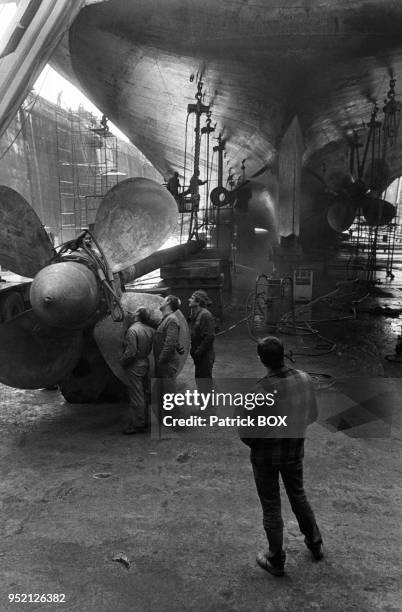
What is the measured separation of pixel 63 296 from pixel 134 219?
1928 mm

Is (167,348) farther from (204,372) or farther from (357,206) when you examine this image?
(357,206)

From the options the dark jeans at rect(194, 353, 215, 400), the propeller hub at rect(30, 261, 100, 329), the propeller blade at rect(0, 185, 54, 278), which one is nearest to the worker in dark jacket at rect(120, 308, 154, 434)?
the propeller hub at rect(30, 261, 100, 329)

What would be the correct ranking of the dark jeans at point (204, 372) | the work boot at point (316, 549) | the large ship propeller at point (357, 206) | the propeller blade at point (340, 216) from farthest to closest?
the propeller blade at point (340, 216)
the large ship propeller at point (357, 206)
the dark jeans at point (204, 372)
the work boot at point (316, 549)

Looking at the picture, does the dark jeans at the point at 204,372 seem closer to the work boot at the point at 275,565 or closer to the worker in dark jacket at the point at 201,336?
the worker in dark jacket at the point at 201,336

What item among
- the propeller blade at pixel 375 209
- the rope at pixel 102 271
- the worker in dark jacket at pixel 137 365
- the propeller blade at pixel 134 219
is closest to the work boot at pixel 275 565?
the worker in dark jacket at pixel 137 365

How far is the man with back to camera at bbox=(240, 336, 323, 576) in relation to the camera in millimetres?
3100

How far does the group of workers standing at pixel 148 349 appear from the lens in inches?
214

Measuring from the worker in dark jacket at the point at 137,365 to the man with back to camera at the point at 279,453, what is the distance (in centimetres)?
243

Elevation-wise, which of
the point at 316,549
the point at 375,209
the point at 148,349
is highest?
the point at 375,209

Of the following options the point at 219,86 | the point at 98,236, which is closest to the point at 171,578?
the point at 98,236

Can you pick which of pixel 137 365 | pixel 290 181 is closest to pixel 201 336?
pixel 137 365

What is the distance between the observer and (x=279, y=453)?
10.1 feet

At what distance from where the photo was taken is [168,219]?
6398 mm

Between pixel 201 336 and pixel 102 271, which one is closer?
pixel 102 271
